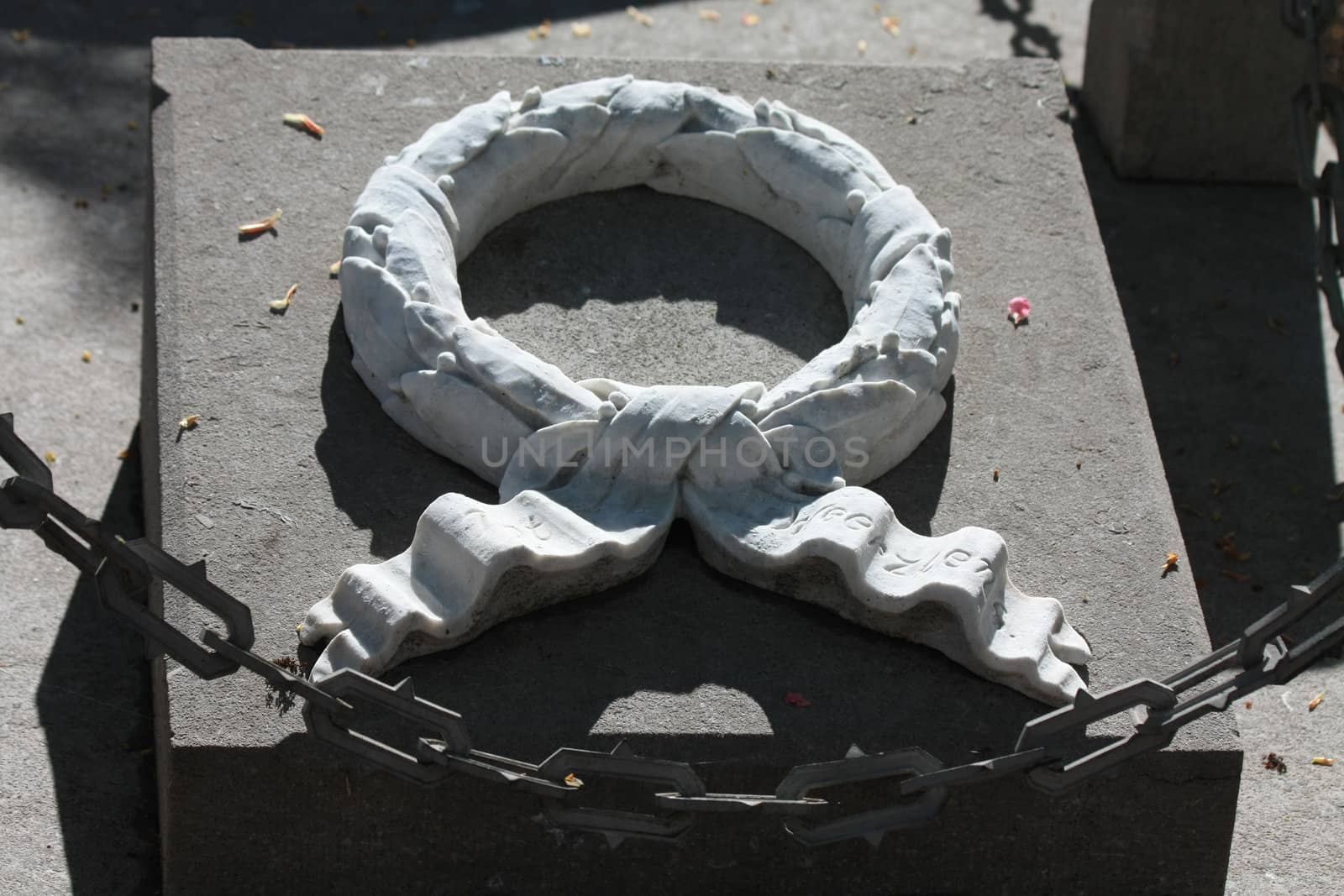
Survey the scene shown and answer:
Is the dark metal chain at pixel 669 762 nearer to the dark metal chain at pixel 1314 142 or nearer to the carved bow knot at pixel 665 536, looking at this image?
the carved bow knot at pixel 665 536

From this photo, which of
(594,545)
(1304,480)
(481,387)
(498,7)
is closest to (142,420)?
(481,387)

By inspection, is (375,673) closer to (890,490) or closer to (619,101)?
(890,490)

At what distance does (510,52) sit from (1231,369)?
2.45m

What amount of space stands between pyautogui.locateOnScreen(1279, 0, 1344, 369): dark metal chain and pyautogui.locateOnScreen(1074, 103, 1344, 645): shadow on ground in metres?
0.93

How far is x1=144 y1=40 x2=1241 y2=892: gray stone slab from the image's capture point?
114 inches

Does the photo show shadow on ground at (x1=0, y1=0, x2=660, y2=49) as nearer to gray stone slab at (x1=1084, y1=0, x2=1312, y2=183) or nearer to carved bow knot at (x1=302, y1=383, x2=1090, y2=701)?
gray stone slab at (x1=1084, y1=0, x2=1312, y2=183)

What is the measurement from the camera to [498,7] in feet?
19.3

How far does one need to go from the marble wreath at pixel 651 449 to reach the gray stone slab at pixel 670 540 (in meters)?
0.08

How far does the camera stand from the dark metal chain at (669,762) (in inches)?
96.6

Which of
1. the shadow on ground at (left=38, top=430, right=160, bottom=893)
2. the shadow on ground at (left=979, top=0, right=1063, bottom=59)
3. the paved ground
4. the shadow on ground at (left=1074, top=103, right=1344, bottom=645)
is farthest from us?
the shadow on ground at (left=979, top=0, right=1063, bottom=59)

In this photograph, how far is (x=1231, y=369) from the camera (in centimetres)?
465

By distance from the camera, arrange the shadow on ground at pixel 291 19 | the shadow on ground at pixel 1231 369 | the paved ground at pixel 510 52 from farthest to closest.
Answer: the shadow on ground at pixel 291 19 < the shadow on ground at pixel 1231 369 < the paved ground at pixel 510 52

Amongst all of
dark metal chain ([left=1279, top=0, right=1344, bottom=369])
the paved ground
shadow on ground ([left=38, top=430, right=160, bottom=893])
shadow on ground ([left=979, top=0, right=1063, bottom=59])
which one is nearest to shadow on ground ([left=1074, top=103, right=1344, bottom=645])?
the paved ground

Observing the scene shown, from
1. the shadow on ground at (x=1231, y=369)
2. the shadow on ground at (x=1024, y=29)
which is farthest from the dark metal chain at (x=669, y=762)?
the shadow on ground at (x=1024, y=29)
